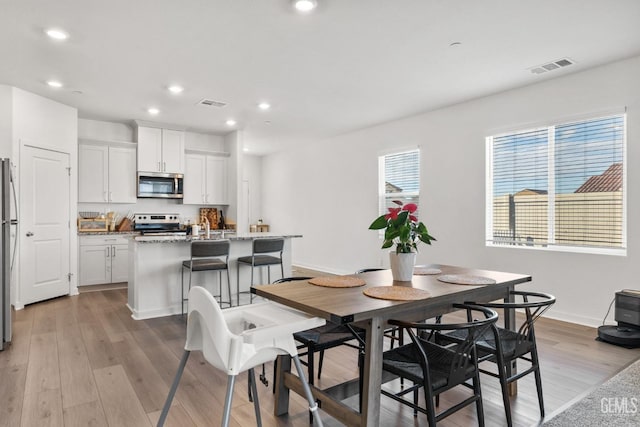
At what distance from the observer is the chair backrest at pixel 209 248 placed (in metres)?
4.16

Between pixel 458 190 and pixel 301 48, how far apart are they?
294 cm

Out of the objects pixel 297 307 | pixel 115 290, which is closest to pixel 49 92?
pixel 115 290

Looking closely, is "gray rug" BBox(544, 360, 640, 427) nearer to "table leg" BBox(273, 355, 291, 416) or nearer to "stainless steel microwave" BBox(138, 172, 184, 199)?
"table leg" BBox(273, 355, 291, 416)

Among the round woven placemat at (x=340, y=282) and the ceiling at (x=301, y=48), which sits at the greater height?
the ceiling at (x=301, y=48)

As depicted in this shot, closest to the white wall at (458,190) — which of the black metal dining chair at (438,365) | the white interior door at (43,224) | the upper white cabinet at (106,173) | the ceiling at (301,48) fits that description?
the ceiling at (301,48)

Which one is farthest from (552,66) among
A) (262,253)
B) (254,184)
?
(254,184)

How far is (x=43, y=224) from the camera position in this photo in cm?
507

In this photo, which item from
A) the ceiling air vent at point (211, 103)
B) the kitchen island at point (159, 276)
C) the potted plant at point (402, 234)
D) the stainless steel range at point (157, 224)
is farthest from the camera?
the stainless steel range at point (157, 224)

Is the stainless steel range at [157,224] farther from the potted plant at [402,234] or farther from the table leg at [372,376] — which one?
the table leg at [372,376]

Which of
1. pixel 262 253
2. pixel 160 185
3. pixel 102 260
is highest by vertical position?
pixel 160 185

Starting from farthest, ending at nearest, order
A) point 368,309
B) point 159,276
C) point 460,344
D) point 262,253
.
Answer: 1. point 262,253
2. point 159,276
3. point 460,344
4. point 368,309

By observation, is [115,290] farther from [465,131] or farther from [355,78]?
[465,131]

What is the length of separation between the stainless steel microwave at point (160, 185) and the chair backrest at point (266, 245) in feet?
9.22

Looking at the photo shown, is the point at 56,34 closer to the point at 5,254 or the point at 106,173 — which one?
the point at 5,254
